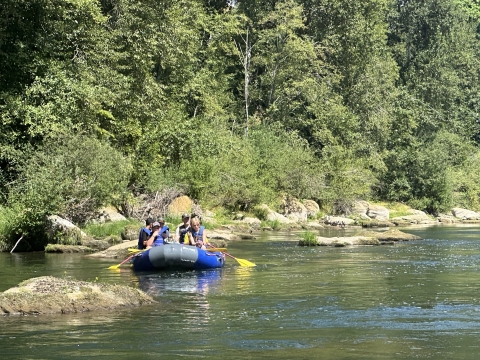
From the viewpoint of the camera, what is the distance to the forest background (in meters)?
27.0

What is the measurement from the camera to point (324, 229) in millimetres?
36969

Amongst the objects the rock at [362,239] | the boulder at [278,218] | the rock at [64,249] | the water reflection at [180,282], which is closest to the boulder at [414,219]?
the boulder at [278,218]

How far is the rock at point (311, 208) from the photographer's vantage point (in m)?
43.2

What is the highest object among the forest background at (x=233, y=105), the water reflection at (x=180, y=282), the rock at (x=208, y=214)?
the forest background at (x=233, y=105)

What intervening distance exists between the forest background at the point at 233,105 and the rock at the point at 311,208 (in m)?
0.81

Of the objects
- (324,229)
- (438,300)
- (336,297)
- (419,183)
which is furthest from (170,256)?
(419,183)

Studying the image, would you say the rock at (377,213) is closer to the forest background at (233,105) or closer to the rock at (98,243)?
the forest background at (233,105)

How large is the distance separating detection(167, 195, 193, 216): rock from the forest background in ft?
2.13

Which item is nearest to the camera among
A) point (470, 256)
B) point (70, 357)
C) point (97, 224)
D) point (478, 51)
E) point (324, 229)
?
point (70, 357)

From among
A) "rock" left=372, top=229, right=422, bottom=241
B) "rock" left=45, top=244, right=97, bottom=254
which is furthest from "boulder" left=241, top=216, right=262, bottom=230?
"rock" left=45, top=244, right=97, bottom=254

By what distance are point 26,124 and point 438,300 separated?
56.8 feet

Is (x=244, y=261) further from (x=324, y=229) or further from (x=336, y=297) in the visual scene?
(x=324, y=229)

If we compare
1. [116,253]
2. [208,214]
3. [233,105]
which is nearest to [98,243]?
[116,253]

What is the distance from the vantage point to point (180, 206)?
32312 mm
